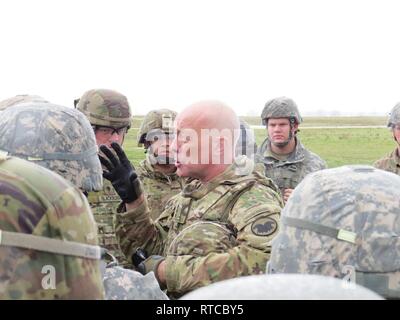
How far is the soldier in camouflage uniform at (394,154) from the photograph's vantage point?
7898 millimetres

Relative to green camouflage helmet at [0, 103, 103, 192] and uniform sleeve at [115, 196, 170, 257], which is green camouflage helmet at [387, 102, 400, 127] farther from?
green camouflage helmet at [0, 103, 103, 192]

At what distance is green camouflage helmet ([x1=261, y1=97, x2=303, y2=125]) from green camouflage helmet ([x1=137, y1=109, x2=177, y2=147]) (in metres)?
2.07

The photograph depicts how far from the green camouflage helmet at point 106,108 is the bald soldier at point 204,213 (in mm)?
1210

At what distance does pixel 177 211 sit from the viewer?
12.8 ft

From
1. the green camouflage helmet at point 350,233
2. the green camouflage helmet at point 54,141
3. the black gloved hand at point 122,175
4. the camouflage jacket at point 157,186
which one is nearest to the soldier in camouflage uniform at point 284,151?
the camouflage jacket at point 157,186

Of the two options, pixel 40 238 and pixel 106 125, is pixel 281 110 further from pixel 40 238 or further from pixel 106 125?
pixel 40 238

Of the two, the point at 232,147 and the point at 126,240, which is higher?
the point at 232,147

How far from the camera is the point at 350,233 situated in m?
2.35

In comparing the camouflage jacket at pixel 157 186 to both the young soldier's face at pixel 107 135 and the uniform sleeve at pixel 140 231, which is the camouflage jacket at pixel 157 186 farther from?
the uniform sleeve at pixel 140 231

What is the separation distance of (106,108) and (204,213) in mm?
1828

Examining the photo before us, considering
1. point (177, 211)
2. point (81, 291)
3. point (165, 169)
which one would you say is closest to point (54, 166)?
point (177, 211)
